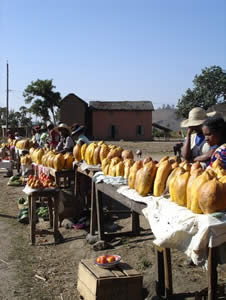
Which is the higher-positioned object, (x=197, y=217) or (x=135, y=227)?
(x=197, y=217)

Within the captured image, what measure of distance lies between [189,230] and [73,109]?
1702 inches

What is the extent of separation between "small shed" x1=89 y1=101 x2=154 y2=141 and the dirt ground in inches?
1494

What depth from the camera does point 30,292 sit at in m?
4.90

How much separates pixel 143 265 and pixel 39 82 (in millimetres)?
46080

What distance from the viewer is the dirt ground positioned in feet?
15.7

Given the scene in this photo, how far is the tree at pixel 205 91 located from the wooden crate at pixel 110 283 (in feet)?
126

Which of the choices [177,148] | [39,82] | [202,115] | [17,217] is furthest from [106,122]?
[202,115]

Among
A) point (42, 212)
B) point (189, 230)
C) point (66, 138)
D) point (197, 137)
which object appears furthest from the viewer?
point (66, 138)

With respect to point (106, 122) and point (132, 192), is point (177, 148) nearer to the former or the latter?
point (132, 192)

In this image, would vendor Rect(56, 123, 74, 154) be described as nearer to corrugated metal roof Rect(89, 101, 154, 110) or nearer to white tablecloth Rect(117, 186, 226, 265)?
white tablecloth Rect(117, 186, 226, 265)

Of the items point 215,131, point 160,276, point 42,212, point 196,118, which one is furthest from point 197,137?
point 42,212

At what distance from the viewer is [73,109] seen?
45.7 m

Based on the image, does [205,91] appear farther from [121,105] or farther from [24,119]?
[24,119]

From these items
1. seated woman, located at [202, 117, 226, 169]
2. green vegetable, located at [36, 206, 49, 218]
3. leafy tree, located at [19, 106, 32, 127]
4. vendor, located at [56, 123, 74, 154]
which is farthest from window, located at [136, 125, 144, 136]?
seated woman, located at [202, 117, 226, 169]
